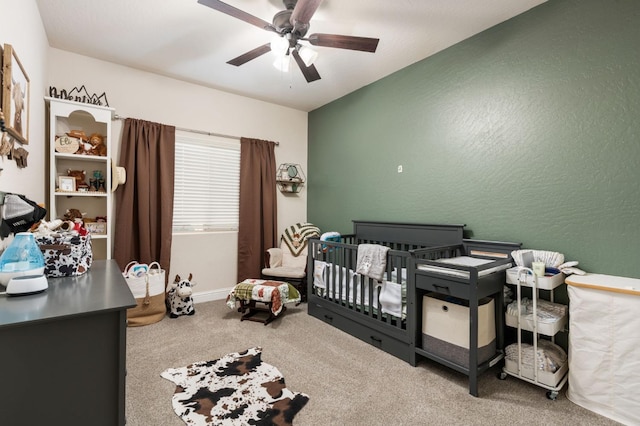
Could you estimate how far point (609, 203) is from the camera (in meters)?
1.89

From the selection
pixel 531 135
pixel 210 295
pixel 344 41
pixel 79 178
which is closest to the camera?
pixel 344 41

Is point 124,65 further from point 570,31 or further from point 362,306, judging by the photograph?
point 570,31

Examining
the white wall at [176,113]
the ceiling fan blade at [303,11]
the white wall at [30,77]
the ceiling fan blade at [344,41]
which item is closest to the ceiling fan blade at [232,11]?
the ceiling fan blade at [303,11]

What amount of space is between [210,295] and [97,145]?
6.53ft

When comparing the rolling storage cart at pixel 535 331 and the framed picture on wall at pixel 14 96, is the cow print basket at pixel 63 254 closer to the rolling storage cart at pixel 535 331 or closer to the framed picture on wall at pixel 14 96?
the framed picture on wall at pixel 14 96

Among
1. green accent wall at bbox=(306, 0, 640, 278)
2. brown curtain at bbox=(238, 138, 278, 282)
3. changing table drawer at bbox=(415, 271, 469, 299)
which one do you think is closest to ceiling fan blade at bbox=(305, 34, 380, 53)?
green accent wall at bbox=(306, 0, 640, 278)

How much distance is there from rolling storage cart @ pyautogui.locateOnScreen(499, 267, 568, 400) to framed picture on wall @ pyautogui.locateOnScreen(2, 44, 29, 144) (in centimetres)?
294

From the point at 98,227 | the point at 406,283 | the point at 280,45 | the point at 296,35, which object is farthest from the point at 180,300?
the point at 296,35

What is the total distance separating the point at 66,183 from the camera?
272 cm

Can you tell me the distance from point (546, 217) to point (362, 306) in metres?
1.52

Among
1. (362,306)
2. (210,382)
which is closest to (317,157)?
(362,306)

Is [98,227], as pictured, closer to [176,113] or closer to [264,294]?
[176,113]

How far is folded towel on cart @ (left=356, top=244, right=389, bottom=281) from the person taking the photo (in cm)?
241

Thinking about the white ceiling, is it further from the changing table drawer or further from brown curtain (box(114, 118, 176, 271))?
the changing table drawer
